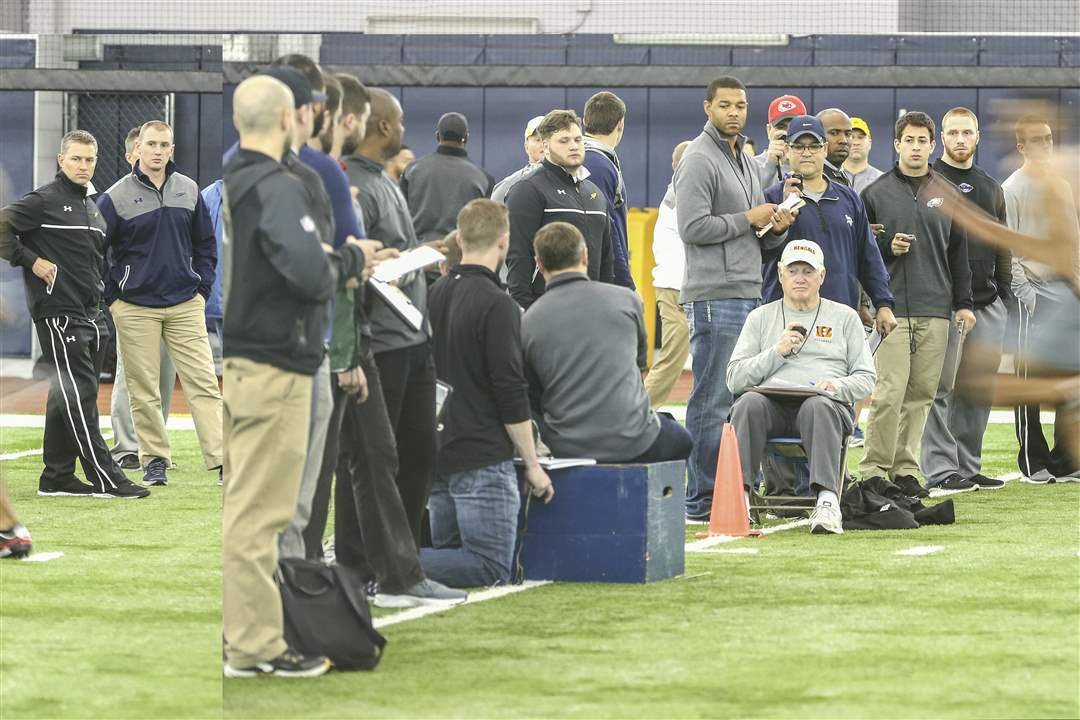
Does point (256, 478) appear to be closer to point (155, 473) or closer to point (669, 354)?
point (155, 473)

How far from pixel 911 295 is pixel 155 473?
165 inches

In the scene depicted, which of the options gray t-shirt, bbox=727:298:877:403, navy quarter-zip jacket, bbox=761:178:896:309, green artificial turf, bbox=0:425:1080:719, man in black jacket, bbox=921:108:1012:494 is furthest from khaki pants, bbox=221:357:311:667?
man in black jacket, bbox=921:108:1012:494

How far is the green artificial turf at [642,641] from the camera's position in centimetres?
469

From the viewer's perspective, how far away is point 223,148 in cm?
468

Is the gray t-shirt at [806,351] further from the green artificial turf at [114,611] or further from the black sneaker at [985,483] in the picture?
the green artificial turf at [114,611]

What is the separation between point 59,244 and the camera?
24.3 ft

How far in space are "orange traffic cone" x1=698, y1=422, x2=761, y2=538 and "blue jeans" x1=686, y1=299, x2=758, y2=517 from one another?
55cm

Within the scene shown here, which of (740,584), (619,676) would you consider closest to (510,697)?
(619,676)

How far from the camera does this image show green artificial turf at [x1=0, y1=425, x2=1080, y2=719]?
4.69 m

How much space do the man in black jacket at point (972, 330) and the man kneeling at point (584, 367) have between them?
10.0ft

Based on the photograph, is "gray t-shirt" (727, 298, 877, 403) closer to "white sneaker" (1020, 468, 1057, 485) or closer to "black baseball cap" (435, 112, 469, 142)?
"black baseball cap" (435, 112, 469, 142)

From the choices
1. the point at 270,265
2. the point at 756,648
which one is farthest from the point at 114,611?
the point at 756,648

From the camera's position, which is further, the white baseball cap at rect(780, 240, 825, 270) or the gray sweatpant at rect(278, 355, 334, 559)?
the white baseball cap at rect(780, 240, 825, 270)

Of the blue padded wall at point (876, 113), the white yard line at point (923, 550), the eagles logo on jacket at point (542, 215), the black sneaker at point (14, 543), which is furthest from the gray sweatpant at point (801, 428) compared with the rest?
the blue padded wall at point (876, 113)
